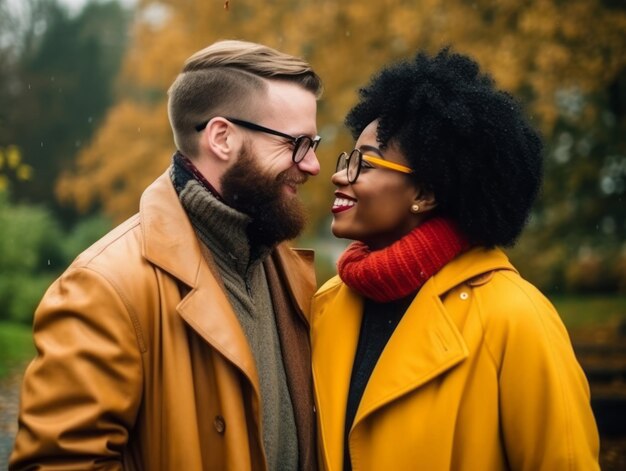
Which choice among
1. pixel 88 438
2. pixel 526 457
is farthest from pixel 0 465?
pixel 526 457

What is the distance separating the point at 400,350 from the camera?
283 cm

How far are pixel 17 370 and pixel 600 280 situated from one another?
11.8 m

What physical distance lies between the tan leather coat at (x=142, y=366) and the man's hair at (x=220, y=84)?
42 cm

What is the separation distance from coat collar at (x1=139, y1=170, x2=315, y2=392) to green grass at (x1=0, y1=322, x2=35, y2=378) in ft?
29.7

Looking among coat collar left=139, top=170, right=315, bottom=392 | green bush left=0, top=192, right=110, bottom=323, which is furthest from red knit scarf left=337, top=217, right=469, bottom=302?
green bush left=0, top=192, right=110, bottom=323

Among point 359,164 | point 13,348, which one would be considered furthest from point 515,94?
→ point 13,348

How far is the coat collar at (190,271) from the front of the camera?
2.55 metres

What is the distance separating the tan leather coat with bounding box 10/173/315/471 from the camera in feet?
7.80

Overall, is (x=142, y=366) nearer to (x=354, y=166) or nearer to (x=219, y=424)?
(x=219, y=424)

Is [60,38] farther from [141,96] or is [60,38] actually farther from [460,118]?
[460,118]

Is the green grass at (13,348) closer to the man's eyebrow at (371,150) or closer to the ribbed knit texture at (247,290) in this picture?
the ribbed knit texture at (247,290)

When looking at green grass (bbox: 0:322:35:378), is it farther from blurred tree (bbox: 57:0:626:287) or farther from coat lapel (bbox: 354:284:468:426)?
coat lapel (bbox: 354:284:468:426)

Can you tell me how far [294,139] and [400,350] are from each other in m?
0.93

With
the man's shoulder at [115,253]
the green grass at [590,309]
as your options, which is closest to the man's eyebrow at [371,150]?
the man's shoulder at [115,253]
